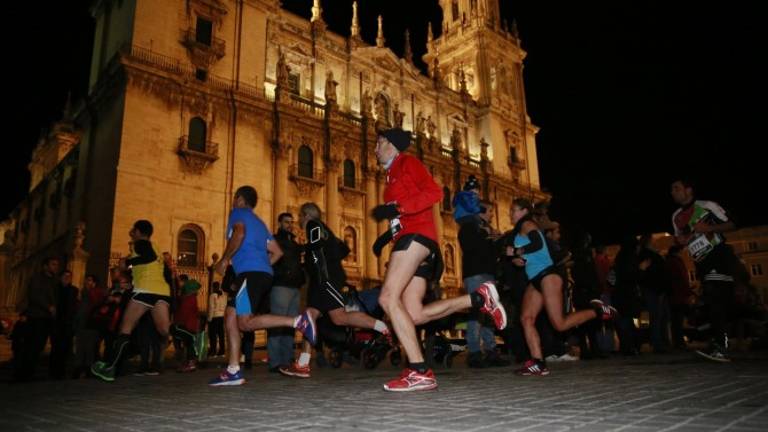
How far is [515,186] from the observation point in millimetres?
39781

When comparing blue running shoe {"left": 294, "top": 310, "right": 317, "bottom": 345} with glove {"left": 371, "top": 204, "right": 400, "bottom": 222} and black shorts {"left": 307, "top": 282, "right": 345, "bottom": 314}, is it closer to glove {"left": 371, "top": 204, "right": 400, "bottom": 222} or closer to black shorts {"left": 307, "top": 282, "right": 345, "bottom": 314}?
black shorts {"left": 307, "top": 282, "right": 345, "bottom": 314}

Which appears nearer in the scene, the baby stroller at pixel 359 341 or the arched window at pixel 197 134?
the baby stroller at pixel 359 341

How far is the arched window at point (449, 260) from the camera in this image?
109 feet

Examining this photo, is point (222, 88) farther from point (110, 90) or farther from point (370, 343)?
point (370, 343)

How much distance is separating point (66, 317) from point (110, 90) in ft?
58.6

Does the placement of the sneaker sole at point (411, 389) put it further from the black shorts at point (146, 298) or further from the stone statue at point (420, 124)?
the stone statue at point (420, 124)

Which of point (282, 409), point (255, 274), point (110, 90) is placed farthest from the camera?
point (110, 90)

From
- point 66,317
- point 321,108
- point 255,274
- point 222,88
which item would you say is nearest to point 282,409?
point 255,274

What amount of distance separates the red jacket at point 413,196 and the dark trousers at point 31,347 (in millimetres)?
6640

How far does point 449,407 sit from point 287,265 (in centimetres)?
462

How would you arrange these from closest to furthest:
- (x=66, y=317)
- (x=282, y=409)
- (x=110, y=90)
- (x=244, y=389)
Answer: (x=282, y=409) → (x=244, y=389) → (x=66, y=317) → (x=110, y=90)

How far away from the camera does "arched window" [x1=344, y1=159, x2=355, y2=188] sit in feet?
95.8

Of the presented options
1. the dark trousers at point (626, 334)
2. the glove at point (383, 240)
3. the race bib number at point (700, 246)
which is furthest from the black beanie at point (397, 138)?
the dark trousers at point (626, 334)

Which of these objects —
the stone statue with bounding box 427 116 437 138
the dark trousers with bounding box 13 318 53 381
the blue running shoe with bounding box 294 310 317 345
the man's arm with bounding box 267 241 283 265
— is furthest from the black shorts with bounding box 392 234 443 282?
the stone statue with bounding box 427 116 437 138
